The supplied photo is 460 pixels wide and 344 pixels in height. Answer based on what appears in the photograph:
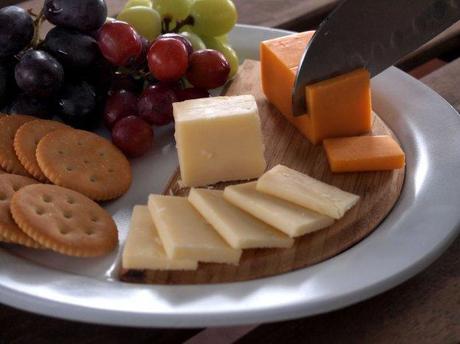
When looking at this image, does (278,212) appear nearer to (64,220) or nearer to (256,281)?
(256,281)

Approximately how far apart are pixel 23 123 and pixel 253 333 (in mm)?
543

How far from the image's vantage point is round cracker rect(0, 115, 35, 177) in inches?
43.1

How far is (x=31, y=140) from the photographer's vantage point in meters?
1.12

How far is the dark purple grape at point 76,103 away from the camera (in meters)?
1.20

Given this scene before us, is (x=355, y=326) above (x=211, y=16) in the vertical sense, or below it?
below

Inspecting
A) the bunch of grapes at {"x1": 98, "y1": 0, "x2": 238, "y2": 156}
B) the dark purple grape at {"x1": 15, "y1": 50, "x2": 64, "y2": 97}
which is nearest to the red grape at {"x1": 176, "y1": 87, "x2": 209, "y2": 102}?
the bunch of grapes at {"x1": 98, "y1": 0, "x2": 238, "y2": 156}

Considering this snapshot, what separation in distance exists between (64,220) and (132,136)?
0.87ft

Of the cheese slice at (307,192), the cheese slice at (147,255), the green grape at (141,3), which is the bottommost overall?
the cheese slice at (147,255)

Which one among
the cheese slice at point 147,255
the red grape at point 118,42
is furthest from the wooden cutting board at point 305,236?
the red grape at point 118,42

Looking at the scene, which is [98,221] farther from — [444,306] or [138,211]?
[444,306]

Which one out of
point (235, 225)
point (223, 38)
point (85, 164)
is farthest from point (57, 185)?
point (223, 38)

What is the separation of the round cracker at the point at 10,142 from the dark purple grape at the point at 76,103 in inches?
2.1

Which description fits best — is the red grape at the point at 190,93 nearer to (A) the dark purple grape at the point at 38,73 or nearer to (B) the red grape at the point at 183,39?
(B) the red grape at the point at 183,39

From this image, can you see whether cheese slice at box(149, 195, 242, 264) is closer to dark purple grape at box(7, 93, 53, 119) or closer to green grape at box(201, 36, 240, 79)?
dark purple grape at box(7, 93, 53, 119)
